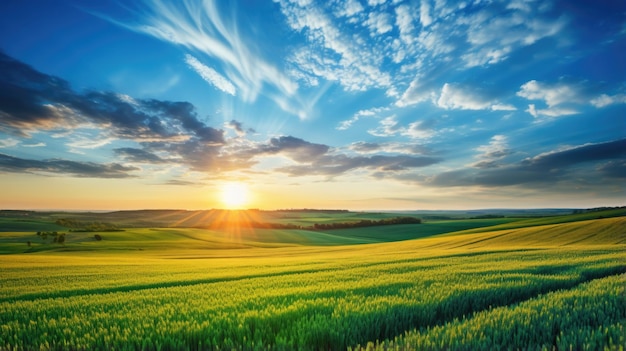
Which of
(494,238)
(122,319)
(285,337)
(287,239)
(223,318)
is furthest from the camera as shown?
(287,239)

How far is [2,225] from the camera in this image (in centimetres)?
10425

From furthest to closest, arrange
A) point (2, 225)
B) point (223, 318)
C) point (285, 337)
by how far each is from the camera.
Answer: point (2, 225), point (223, 318), point (285, 337)

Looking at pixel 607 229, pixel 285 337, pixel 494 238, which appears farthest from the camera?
pixel 494 238

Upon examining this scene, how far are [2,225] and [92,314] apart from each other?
463 feet

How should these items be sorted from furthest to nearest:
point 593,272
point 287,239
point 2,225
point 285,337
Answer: point 2,225 → point 287,239 → point 593,272 → point 285,337

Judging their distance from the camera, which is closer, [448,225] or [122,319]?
[122,319]

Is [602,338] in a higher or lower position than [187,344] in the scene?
higher

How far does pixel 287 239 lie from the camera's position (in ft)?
289

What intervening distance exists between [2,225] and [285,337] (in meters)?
145

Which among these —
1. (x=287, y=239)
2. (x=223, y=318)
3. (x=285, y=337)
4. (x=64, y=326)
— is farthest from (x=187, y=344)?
(x=287, y=239)

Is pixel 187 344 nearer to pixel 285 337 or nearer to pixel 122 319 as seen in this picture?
pixel 285 337

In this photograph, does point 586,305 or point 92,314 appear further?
point 92,314

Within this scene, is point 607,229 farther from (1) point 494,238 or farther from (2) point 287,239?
(2) point 287,239

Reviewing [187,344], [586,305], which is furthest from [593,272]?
[187,344]
